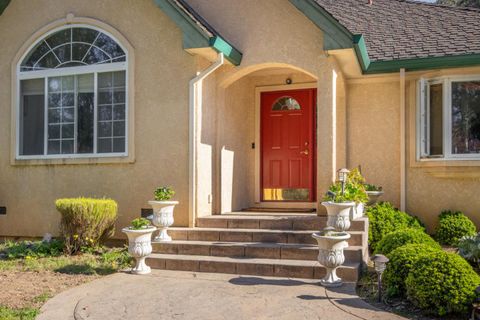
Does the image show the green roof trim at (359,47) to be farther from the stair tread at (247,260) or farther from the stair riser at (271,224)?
the stair tread at (247,260)

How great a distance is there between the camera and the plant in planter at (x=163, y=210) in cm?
770

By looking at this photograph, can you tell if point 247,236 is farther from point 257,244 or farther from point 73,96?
point 73,96

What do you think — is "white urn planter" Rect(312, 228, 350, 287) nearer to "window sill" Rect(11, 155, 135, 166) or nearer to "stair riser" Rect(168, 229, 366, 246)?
"stair riser" Rect(168, 229, 366, 246)

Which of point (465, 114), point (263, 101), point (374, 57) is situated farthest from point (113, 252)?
point (465, 114)

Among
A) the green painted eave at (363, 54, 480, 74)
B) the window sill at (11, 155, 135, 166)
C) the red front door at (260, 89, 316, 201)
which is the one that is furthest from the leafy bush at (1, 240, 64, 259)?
the green painted eave at (363, 54, 480, 74)

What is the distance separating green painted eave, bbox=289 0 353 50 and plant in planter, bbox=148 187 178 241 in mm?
3538

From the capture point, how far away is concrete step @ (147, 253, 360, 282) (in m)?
6.37

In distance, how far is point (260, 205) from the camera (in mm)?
10289

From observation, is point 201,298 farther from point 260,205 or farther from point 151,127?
point 260,205

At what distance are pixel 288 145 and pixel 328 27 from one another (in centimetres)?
320

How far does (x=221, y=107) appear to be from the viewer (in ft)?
30.1

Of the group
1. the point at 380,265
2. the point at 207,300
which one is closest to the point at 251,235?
the point at 207,300

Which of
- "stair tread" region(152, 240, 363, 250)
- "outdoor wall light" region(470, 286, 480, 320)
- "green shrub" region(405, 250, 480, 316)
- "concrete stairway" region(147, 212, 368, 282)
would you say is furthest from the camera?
"stair tread" region(152, 240, 363, 250)

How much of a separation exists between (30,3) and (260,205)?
20.5 ft
